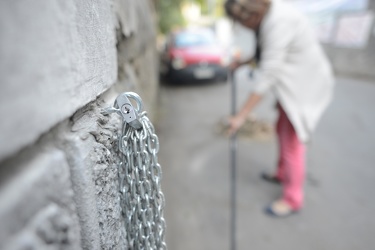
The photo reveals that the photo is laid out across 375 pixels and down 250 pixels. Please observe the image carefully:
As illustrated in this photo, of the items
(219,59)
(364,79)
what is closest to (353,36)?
(364,79)

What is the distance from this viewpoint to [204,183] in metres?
3.20

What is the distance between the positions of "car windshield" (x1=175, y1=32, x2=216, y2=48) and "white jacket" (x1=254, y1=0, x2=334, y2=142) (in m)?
5.68

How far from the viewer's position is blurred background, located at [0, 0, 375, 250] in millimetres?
448

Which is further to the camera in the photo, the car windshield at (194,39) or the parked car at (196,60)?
the car windshield at (194,39)

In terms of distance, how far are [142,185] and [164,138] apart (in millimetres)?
3607

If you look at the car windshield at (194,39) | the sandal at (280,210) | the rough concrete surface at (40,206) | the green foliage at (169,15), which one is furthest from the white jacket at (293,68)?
the green foliage at (169,15)

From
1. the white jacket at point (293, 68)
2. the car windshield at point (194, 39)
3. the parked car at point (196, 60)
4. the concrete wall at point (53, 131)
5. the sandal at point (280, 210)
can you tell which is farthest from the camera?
the car windshield at point (194, 39)

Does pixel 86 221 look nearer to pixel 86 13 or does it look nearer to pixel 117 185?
pixel 117 185

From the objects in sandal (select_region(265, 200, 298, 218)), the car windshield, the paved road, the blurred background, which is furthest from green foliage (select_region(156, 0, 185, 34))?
sandal (select_region(265, 200, 298, 218))

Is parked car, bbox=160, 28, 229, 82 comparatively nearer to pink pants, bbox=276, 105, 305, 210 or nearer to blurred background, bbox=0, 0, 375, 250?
blurred background, bbox=0, 0, 375, 250

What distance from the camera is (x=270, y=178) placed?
3.20 m

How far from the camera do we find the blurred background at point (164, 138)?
45 cm

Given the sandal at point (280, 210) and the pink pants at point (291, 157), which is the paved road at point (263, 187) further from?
the pink pants at point (291, 157)

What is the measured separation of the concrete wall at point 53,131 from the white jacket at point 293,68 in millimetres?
1687
